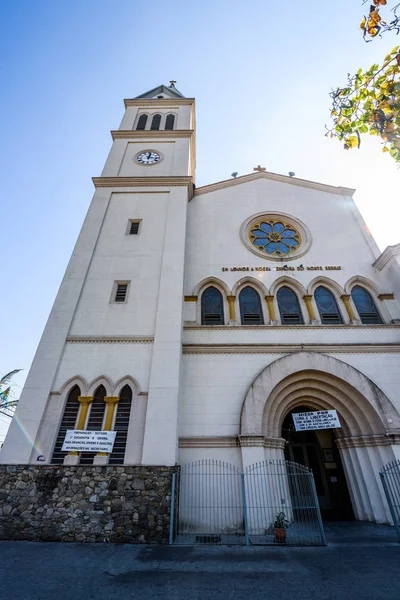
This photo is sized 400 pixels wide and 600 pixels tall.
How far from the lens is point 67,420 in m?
9.38

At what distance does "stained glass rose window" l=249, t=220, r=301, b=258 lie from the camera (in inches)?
582

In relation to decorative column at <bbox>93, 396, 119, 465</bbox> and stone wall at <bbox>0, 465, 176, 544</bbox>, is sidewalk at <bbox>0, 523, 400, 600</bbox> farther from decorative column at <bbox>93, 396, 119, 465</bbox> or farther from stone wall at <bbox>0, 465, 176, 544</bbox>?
decorative column at <bbox>93, 396, 119, 465</bbox>

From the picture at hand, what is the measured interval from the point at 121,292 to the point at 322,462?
10771 mm

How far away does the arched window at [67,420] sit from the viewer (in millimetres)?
8766

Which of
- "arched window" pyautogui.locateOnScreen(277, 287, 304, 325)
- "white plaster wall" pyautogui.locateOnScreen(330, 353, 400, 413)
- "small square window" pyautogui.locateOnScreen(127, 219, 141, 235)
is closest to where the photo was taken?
"white plaster wall" pyautogui.locateOnScreen(330, 353, 400, 413)

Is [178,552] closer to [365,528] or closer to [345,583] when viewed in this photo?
[345,583]

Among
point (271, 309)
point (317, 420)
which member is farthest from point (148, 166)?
point (317, 420)

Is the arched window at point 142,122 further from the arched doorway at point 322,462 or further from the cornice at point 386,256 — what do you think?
the arched doorway at point 322,462

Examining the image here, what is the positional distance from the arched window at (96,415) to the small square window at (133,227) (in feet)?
23.5

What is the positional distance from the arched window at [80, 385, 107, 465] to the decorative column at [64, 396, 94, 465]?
15 cm

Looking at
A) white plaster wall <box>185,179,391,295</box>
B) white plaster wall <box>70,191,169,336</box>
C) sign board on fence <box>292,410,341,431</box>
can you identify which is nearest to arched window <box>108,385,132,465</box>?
white plaster wall <box>70,191,169,336</box>

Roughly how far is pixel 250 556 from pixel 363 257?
12.6 metres

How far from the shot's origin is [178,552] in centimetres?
673

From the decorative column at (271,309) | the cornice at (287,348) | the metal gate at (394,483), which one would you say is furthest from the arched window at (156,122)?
the metal gate at (394,483)
